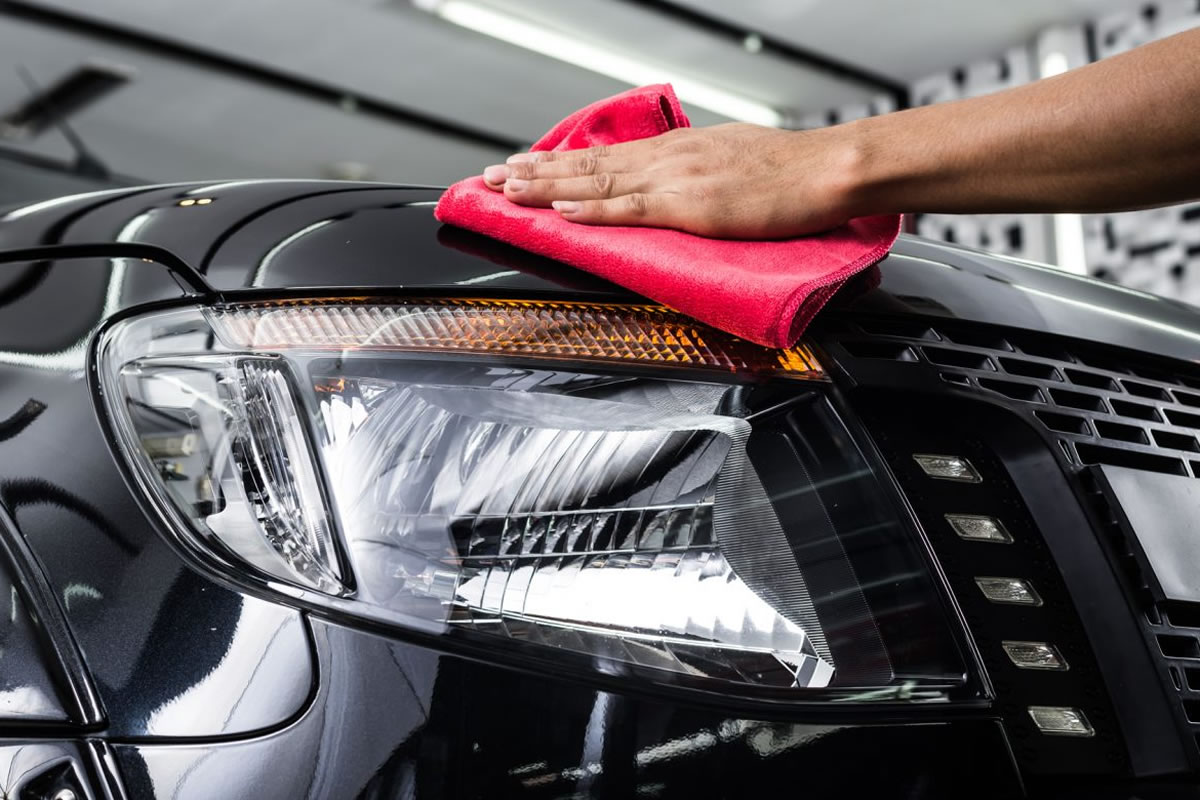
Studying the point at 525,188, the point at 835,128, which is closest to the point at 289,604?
the point at 525,188

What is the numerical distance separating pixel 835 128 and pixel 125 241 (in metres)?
0.44

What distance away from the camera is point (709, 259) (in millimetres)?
655

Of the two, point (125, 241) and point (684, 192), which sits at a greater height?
point (684, 192)

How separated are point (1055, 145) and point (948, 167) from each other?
0.06 m

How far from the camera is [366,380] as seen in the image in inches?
23.7

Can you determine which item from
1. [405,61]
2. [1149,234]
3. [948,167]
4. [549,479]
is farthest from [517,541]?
[405,61]

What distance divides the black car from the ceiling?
4.66 meters

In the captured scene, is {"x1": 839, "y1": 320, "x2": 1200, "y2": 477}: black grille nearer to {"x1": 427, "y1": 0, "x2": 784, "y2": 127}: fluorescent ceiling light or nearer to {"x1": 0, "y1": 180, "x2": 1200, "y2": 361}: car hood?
{"x1": 0, "y1": 180, "x2": 1200, "y2": 361}: car hood

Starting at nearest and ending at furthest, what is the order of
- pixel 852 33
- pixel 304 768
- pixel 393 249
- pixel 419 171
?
pixel 304 768
pixel 393 249
pixel 852 33
pixel 419 171

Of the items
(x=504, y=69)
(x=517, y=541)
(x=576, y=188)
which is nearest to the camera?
(x=517, y=541)

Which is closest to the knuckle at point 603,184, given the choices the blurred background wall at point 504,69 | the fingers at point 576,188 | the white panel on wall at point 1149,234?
the fingers at point 576,188

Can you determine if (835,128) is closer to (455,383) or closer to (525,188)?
(525,188)

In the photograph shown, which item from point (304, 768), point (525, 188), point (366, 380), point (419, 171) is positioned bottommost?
point (304, 768)

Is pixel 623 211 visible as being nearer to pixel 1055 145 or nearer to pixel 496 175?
pixel 496 175
